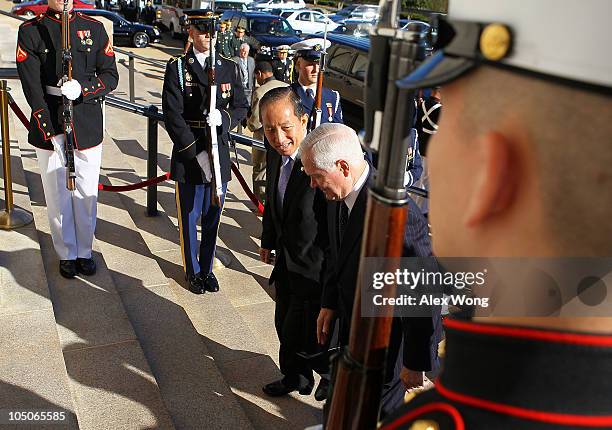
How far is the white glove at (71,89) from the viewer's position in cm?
431

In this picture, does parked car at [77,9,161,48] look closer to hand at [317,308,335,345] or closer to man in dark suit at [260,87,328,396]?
man in dark suit at [260,87,328,396]

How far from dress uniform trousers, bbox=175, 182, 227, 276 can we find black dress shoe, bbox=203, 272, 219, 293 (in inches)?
2.5

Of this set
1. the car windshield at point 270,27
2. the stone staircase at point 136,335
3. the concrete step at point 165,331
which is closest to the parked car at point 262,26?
the car windshield at point 270,27

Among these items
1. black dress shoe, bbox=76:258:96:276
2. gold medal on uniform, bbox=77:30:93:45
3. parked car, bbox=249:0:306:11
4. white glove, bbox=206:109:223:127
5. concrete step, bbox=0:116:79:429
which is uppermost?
gold medal on uniform, bbox=77:30:93:45

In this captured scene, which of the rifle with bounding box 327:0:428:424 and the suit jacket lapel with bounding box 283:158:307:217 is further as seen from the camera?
the suit jacket lapel with bounding box 283:158:307:217

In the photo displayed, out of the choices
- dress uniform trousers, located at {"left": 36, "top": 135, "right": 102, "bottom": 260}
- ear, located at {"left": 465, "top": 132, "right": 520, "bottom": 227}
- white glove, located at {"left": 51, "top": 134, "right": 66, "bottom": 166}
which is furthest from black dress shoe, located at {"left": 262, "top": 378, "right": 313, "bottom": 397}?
ear, located at {"left": 465, "top": 132, "right": 520, "bottom": 227}

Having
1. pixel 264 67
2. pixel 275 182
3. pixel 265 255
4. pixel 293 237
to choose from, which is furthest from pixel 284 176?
pixel 264 67

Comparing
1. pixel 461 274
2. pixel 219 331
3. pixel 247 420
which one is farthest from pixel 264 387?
pixel 461 274

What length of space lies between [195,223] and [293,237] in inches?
63.4

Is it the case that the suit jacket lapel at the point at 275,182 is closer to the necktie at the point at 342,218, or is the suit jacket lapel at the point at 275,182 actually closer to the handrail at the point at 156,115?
the necktie at the point at 342,218

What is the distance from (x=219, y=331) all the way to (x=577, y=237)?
3.76 m

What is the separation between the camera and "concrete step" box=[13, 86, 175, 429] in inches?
129

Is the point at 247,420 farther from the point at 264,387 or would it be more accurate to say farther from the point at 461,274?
the point at 461,274

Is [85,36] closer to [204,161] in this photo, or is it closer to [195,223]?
[204,161]
